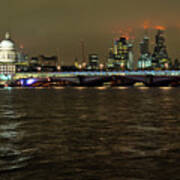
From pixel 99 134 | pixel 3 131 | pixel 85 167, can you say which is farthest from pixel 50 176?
pixel 3 131

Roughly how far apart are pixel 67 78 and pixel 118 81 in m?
17.9

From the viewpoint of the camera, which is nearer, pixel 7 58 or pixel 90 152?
pixel 90 152

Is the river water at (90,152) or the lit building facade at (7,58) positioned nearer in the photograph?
the river water at (90,152)

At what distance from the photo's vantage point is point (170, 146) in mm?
14484

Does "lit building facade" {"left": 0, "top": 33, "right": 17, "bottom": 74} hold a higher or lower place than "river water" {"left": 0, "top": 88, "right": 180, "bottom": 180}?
higher

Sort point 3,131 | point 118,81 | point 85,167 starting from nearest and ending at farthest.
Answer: point 85,167 < point 3,131 < point 118,81

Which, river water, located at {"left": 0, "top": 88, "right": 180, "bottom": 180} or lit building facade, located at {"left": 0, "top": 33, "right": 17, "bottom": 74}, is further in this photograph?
lit building facade, located at {"left": 0, "top": 33, "right": 17, "bottom": 74}

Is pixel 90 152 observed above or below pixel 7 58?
below

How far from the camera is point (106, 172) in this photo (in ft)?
36.1

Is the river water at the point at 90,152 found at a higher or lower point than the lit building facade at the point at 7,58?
lower

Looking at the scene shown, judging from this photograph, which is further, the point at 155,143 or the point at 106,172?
the point at 155,143

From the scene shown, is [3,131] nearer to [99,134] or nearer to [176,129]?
[99,134]

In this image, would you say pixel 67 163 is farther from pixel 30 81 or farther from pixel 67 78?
pixel 30 81

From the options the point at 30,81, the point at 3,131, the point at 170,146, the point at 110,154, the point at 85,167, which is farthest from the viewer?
the point at 30,81
